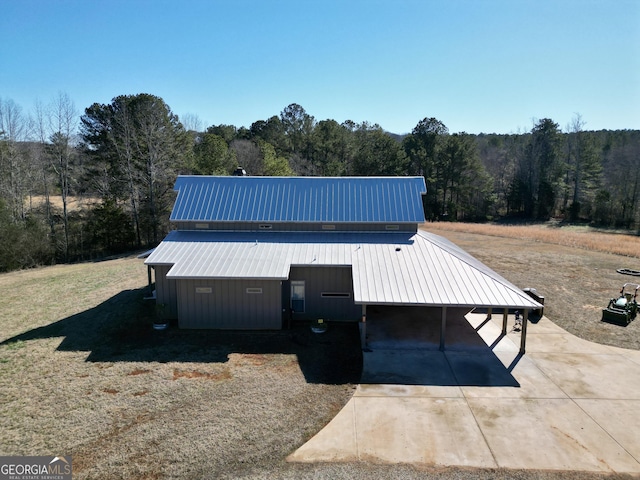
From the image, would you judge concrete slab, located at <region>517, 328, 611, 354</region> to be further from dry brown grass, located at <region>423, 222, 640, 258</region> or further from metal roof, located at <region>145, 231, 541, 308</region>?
dry brown grass, located at <region>423, 222, 640, 258</region>

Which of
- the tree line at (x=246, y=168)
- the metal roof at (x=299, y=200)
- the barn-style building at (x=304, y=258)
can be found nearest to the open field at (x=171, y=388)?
the barn-style building at (x=304, y=258)

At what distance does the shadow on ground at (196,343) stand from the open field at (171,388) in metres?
0.04

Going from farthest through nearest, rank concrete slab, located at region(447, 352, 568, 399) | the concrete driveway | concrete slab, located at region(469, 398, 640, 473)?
1. concrete slab, located at region(447, 352, 568, 399)
2. the concrete driveway
3. concrete slab, located at region(469, 398, 640, 473)

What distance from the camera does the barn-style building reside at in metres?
14.7

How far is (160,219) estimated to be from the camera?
36281 millimetres

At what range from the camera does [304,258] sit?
1647 centimetres

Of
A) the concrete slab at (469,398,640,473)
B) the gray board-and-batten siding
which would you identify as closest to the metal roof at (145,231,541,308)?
the gray board-and-batten siding

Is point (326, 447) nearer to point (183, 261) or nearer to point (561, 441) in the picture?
point (561, 441)

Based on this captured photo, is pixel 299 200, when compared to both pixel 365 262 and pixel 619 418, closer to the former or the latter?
pixel 365 262

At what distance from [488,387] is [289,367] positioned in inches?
251

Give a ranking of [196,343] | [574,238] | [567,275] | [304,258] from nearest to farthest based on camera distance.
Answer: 1. [196,343]
2. [304,258]
3. [567,275]
4. [574,238]

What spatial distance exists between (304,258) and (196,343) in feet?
18.1

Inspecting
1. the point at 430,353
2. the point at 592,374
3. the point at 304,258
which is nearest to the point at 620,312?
the point at 592,374

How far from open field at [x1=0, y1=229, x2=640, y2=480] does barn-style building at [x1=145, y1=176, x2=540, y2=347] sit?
129cm
